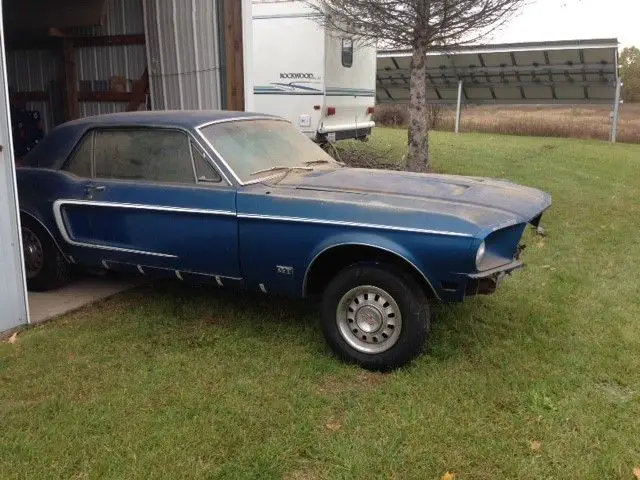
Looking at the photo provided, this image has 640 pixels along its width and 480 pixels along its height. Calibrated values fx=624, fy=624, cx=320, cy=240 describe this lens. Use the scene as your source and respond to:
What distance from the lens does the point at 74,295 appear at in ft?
18.0

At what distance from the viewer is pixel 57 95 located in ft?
33.0

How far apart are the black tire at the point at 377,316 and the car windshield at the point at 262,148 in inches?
42.3

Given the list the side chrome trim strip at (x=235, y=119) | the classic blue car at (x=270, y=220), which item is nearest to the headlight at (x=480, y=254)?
the classic blue car at (x=270, y=220)

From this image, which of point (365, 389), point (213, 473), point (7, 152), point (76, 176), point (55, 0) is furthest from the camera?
point (55, 0)

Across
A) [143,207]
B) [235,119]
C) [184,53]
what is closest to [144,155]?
[143,207]

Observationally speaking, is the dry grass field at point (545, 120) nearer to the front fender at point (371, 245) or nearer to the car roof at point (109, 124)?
the car roof at point (109, 124)

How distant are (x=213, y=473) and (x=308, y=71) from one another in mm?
8797

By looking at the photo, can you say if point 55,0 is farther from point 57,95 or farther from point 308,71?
point 308,71

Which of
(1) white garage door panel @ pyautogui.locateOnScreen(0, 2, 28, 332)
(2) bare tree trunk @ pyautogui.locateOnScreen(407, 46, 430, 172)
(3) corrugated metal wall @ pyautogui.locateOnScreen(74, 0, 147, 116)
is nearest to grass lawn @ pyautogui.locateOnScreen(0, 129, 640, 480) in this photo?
(1) white garage door panel @ pyautogui.locateOnScreen(0, 2, 28, 332)

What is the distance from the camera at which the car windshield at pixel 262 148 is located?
4520 mm

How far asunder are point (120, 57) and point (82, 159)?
472 cm

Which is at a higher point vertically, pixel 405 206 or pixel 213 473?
pixel 405 206

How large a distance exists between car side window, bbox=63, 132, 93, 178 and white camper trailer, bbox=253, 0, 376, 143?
18.7ft

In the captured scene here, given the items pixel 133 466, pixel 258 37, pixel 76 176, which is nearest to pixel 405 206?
pixel 133 466
